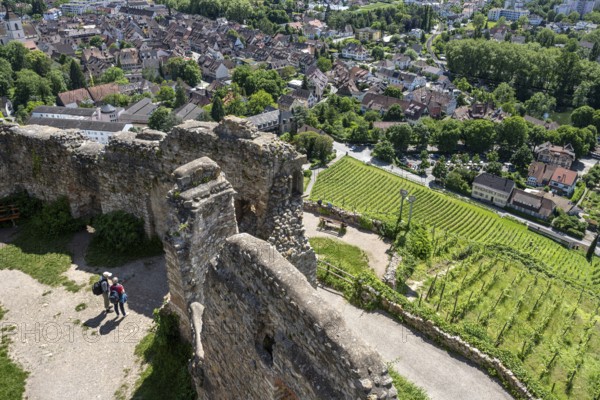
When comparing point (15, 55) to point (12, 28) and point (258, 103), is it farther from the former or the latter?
point (258, 103)

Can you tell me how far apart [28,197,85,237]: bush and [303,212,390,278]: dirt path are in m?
10.7

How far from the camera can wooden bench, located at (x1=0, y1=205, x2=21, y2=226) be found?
2045cm

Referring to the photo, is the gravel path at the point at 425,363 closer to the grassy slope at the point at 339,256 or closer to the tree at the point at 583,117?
the grassy slope at the point at 339,256

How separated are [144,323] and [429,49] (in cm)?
16051

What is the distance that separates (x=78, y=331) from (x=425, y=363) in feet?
37.4

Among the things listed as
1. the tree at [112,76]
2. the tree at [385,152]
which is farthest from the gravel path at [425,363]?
the tree at [112,76]

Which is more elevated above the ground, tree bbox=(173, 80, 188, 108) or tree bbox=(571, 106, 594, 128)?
tree bbox=(173, 80, 188, 108)

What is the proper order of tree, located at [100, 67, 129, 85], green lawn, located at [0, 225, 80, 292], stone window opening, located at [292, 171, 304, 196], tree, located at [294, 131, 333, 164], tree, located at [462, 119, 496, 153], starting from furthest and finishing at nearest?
1. tree, located at [100, 67, 129, 85]
2. tree, located at [462, 119, 496, 153]
3. tree, located at [294, 131, 333, 164]
4. green lawn, located at [0, 225, 80, 292]
5. stone window opening, located at [292, 171, 304, 196]

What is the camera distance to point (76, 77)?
9675 cm

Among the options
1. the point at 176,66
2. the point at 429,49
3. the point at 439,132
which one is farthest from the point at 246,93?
the point at 429,49

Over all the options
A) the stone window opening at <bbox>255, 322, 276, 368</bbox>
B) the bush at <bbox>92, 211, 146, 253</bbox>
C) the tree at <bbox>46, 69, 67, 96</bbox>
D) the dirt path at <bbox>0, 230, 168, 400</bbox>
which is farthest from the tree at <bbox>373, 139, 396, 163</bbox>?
the stone window opening at <bbox>255, 322, 276, 368</bbox>

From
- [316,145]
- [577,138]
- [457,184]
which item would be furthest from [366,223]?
[577,138]

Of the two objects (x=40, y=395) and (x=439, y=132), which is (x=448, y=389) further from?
(x=439, y=132)

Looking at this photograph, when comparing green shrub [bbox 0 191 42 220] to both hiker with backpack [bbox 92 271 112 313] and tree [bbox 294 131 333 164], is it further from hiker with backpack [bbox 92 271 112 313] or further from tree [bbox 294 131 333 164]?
tree [bbox 294 131 333 164]
